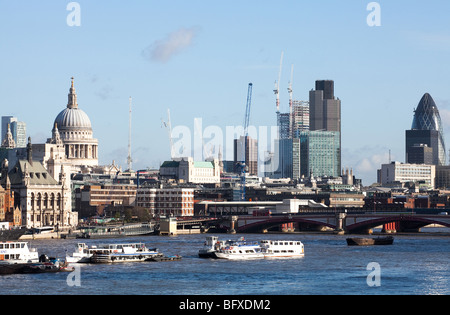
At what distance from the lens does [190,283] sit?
84.3m

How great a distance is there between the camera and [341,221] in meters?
183

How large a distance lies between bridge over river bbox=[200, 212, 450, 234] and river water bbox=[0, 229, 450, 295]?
49418 millimetres

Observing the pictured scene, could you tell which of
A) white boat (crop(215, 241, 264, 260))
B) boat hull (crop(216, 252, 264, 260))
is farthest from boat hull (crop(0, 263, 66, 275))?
white boat (crop(215, 241, 264, 260))

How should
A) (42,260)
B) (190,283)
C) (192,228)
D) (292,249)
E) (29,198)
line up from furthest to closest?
(192,228) → (29,198) → (292,249) → (42,260) → (190,283)

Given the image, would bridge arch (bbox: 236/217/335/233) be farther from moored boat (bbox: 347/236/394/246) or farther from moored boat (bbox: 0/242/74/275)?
moored boat (bbox: 0/242/74/275)

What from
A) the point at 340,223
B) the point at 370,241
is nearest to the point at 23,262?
the point at 370,241

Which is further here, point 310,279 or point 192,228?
point 192,228

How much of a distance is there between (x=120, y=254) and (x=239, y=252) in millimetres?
12862

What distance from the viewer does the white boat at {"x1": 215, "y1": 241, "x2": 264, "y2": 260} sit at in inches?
4505

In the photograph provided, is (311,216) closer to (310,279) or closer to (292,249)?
(292,249)
